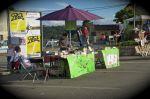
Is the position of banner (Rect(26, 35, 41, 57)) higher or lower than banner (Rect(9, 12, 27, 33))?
lower

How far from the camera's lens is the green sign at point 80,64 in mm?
7121

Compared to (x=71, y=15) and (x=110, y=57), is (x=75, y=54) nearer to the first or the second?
(x=71, y=15)

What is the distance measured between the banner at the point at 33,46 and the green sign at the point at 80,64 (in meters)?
1.29

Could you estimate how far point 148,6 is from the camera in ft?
7.73

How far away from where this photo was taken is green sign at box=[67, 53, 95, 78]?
712cm

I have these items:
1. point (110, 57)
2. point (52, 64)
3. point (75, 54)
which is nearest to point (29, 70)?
point (52, 64)

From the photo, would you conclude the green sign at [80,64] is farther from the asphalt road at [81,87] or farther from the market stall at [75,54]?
the asphalt road at [81,87]

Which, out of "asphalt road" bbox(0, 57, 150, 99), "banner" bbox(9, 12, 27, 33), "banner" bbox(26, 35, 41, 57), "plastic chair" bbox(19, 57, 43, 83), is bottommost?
"asphalt road" bbox(0, 57, 150, 99)

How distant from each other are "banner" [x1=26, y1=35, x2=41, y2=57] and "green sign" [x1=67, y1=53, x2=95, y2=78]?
1.29 meters

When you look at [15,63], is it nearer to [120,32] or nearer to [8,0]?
[8,0]

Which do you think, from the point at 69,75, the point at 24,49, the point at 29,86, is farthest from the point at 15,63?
the point at 29,86

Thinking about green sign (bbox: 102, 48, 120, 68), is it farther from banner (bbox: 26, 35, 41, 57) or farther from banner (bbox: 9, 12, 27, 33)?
banner (bbox: 9, 12, 27, 33)

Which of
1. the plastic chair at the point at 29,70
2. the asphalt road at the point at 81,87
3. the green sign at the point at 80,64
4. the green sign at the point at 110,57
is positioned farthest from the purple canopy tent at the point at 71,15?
the green sign at the point at 110,57

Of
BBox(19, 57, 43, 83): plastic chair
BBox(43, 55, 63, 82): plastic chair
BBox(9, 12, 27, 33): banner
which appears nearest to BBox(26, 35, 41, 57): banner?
BBox(9, 12, 27, 33): banner
